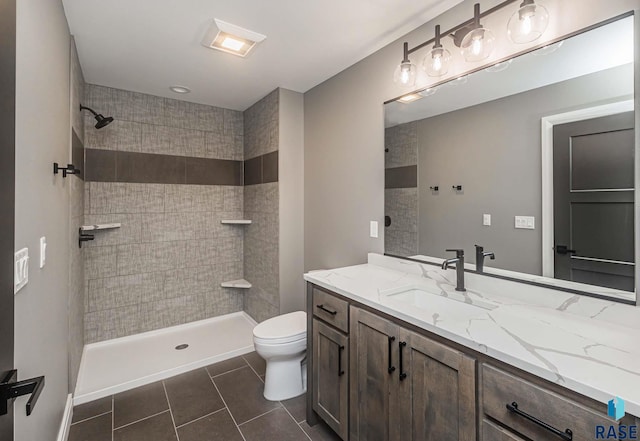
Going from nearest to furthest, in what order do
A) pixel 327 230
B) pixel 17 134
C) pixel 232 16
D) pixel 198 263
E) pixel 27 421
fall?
pixel 17 134 < pixel 27 421 < pixel 232 16 < pixel 327 230 < pixel 198 263

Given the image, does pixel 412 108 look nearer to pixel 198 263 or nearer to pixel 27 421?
pixel 27 421

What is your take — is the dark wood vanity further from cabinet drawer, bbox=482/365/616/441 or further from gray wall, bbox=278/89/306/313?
gray wall, bbox=278/89/306/313

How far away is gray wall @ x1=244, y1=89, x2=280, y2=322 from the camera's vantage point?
290 cm

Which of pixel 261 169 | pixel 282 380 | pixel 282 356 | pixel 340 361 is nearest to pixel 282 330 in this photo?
pixel 282 356

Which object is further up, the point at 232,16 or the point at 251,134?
the point at 232,16

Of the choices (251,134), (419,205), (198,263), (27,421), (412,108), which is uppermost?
(251,134)

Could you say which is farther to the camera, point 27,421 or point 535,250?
point 535,250

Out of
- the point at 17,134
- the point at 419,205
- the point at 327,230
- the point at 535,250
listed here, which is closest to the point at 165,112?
the point at 327,230

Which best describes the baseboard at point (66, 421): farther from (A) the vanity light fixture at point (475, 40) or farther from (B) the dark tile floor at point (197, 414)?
(A) the vanity light fixture at point (475, 40)

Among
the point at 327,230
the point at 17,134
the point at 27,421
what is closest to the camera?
the point at 17,134

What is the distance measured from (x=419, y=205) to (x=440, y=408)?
1.14 metres

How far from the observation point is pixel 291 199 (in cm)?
290

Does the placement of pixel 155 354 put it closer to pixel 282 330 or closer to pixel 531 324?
pixel 282 330

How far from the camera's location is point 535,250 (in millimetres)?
1410
